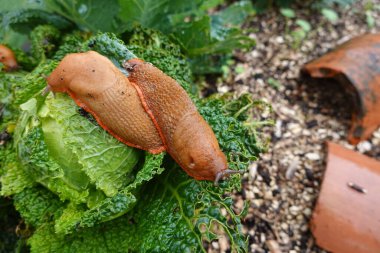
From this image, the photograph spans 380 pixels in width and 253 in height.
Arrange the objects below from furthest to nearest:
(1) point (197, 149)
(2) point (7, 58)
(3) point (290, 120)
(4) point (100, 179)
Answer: (3) point (290, 120) → (2) point (7, 58) → (4) point (100, 179) → (1) point (197, 149)

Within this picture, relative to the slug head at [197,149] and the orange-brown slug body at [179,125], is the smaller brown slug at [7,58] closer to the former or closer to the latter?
the orange-brown slug body at [179,125]

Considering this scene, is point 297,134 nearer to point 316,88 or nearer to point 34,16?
point 316,88

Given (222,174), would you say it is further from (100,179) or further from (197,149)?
(100,179)

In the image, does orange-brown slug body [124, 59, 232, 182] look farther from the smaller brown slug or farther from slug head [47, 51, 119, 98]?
the smaller brown slug

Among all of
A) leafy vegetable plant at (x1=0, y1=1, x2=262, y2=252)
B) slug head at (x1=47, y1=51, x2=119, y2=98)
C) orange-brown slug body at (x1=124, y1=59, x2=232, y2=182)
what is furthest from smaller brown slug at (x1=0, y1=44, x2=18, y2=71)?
Answer: orange-brown slug body at (x1=124, y1=59, x2=232, y2=182)

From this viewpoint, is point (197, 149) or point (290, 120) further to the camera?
point (290, 120)

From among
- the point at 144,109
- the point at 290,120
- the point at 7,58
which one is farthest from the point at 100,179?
the point at 290,120
